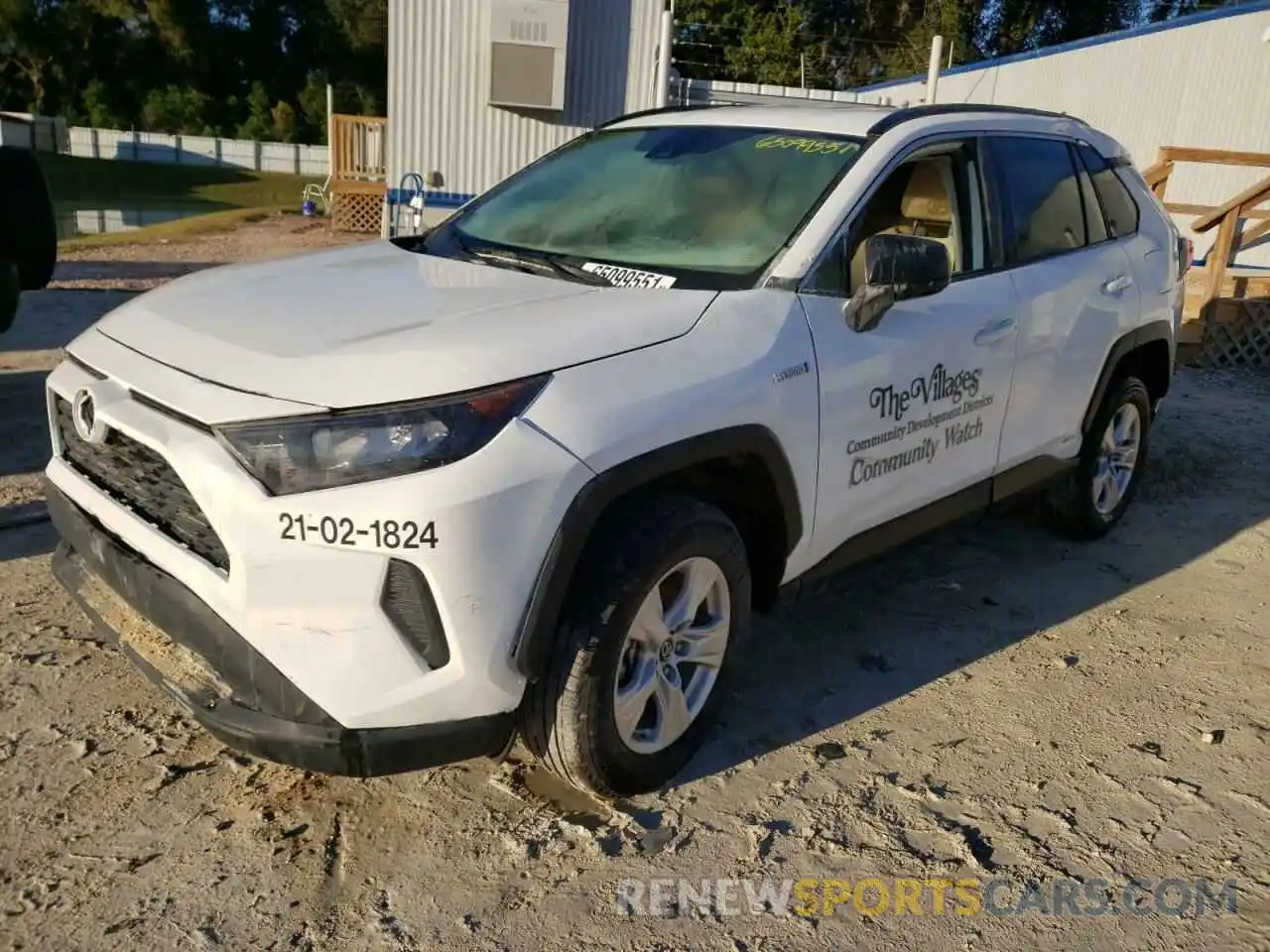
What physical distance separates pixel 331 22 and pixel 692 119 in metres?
53.8

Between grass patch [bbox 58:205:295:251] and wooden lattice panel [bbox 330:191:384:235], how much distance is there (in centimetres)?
195

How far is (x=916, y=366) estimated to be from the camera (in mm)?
3479

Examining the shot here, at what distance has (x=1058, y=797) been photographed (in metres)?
3.19

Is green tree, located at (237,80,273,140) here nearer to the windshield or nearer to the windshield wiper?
the windshield

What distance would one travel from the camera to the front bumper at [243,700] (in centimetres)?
243

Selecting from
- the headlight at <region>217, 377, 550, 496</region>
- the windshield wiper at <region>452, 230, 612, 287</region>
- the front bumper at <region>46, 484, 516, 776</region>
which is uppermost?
the windshield wiper at <region>452, 230, 612, 287</region>

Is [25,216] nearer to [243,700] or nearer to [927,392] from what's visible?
[243,700]

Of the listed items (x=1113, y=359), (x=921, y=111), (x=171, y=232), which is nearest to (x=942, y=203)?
(x=921, y=111)

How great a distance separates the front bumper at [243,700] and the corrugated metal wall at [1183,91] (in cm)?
1573

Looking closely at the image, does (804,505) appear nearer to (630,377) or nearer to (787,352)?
(787,352)

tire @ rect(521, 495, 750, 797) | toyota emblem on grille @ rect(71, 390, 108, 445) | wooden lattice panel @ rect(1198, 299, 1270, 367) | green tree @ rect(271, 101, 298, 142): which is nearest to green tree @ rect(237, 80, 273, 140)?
green tree @ rect(271, 101, 298, 142)

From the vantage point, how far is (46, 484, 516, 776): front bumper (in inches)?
95.5

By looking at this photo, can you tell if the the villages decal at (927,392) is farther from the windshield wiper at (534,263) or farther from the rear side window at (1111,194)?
the rear side window at (1111,194)

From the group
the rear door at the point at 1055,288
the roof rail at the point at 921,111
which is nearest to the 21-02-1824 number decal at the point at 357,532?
the roof rail at the point at 921,111
